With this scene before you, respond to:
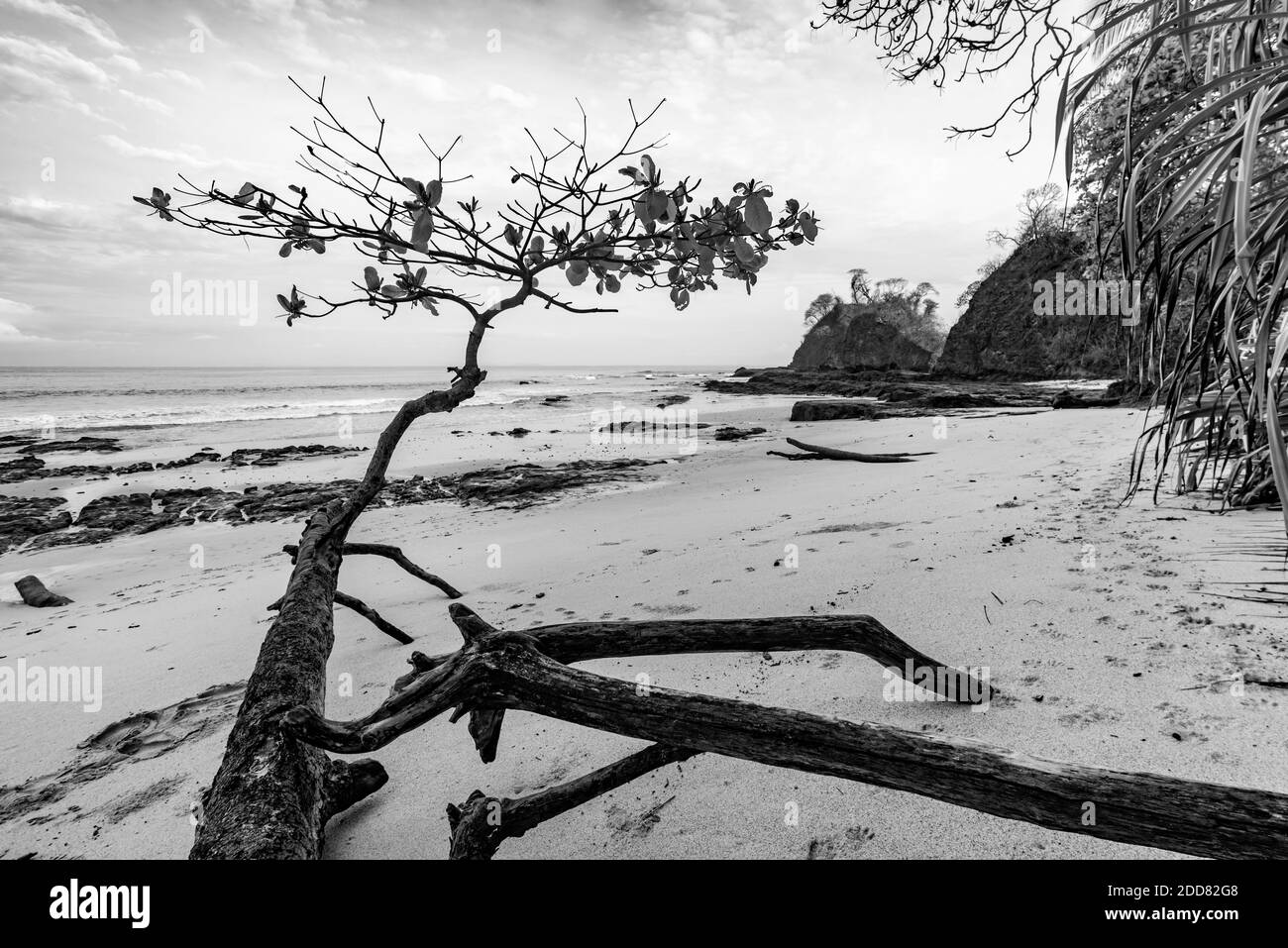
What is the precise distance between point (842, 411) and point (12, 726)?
17.4 meters

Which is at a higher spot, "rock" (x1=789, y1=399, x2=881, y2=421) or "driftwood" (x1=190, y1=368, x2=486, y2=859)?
"rock" (x1=789, y1=399, x2=881, y2=421)

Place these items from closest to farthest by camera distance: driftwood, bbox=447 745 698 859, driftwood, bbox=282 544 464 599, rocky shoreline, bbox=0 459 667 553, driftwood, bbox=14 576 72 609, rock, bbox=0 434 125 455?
driftwood, bbox=447 745 698 859, driftwood, bbox=282 544 464 599, driftwood, bbox=14 576 72 609, rocky shoreline, bbox=0 459 667 553, rock, bbox=0 434 125 455

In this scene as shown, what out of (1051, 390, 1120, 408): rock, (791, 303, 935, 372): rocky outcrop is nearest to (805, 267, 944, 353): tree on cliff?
(791, 303, 935, 372): rocky outcrop

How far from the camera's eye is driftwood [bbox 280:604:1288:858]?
1.12m

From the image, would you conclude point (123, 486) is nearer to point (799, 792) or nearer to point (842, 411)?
point (799, 792)

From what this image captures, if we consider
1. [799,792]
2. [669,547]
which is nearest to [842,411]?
[669,547]

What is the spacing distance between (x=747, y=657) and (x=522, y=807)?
1.58 m

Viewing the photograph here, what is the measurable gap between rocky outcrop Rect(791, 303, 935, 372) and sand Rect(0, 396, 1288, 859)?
53414 mm

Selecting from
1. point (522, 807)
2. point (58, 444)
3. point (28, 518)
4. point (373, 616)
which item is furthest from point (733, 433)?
point (58, 444)

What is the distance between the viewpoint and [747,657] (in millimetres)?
2969

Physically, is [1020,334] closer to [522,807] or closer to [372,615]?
[372,615]

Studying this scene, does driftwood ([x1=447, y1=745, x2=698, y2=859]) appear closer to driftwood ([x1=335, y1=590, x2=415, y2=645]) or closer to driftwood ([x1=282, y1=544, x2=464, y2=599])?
driftwood ([x1=335, y1=590, x2=415, y2=645])

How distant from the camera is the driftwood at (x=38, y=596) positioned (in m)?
5.57
